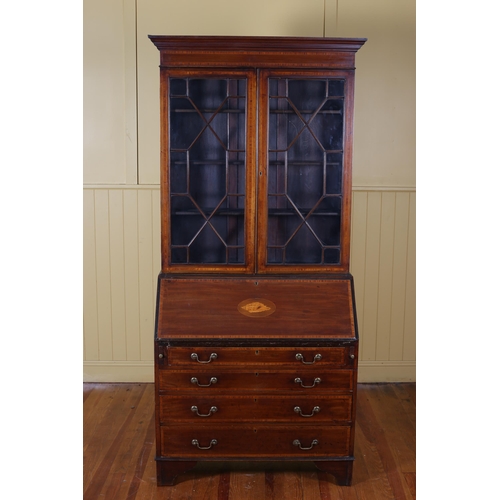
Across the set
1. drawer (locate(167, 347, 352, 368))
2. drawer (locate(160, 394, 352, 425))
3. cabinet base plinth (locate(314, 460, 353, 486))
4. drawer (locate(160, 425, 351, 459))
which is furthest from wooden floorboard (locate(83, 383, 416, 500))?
drawer (locate(167, 347, 352, 368))

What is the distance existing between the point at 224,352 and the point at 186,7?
2.11m

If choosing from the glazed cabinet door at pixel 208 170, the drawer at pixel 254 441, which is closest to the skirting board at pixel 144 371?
the drawer at pixel 254 441

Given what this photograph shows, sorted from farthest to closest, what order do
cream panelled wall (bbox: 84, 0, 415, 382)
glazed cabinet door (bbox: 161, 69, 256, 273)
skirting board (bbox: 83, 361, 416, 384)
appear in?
skirting board (bbox: 83, 361, 416, 384), cream panelled wall (bbox: 84, 0, 415, 382), glazed cabinet door (bbox: 161, 69, 256, 273)

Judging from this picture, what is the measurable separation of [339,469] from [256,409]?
0.48 m

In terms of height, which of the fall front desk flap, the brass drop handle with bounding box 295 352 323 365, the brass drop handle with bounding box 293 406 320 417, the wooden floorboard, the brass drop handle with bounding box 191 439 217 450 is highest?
the fall front desk flap

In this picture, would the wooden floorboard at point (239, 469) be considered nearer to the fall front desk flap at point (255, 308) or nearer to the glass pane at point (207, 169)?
the fall front desk flap at point (255, 308)

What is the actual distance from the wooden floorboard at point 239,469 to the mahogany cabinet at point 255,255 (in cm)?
11

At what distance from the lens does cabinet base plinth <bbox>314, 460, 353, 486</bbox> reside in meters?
2.53

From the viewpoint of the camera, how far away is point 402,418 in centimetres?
316

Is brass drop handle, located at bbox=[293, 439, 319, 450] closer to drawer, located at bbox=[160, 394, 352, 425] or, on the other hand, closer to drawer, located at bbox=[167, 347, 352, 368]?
drawer, located at bbox=[160, 394, 352, 425]

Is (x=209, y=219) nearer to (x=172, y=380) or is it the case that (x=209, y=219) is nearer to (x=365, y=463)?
(x=172, y=380)

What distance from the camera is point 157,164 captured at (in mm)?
3443

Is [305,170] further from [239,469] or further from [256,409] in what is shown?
[239,469]

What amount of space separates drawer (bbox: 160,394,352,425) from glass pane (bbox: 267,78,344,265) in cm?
65
